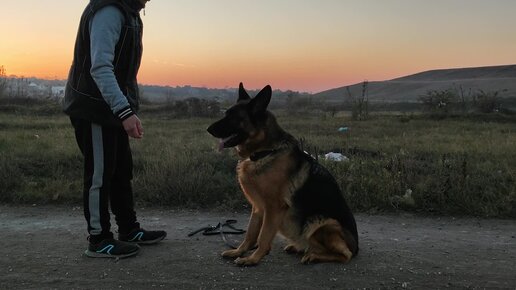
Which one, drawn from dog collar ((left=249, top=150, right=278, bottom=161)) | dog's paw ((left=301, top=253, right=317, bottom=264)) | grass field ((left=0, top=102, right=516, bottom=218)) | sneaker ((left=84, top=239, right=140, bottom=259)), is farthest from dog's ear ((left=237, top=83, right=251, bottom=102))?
grass field ((left=0, top=102, right=516, bottom=218))

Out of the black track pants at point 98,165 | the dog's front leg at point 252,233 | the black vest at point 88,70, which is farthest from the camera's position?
the dog's front leg at point 252,233

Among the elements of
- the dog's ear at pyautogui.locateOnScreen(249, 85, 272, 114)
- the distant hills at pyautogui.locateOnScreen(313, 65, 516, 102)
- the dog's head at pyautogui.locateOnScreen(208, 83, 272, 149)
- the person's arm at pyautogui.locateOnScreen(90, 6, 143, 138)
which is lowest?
the dog's head at pyautogui.locateOnScreen(208, 83, 272, 149)

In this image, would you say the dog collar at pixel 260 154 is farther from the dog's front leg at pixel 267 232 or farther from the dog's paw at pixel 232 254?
the dog's paw at pixel 232 254

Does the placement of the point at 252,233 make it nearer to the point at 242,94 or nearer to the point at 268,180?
the point at 268,180

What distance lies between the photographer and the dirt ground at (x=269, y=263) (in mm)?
3525

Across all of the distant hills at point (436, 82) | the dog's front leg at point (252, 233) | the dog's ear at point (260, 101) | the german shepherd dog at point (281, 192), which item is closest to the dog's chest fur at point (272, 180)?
the german shepherd dog at point (281, 192)

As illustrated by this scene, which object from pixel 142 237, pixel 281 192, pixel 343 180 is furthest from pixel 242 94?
pixel 343 180

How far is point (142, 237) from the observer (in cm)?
441

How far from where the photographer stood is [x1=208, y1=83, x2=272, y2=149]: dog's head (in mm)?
3881

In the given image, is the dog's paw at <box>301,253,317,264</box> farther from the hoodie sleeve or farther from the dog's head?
the hoodie sleeve

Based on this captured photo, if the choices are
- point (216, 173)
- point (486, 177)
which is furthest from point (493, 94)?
point (216, 173)

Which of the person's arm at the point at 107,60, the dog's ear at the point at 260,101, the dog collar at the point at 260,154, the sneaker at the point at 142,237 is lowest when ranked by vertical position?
the sneaker at the point at 142,237

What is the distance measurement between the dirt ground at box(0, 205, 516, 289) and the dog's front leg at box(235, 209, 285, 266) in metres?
0.12

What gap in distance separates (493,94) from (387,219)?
71.3 feet
